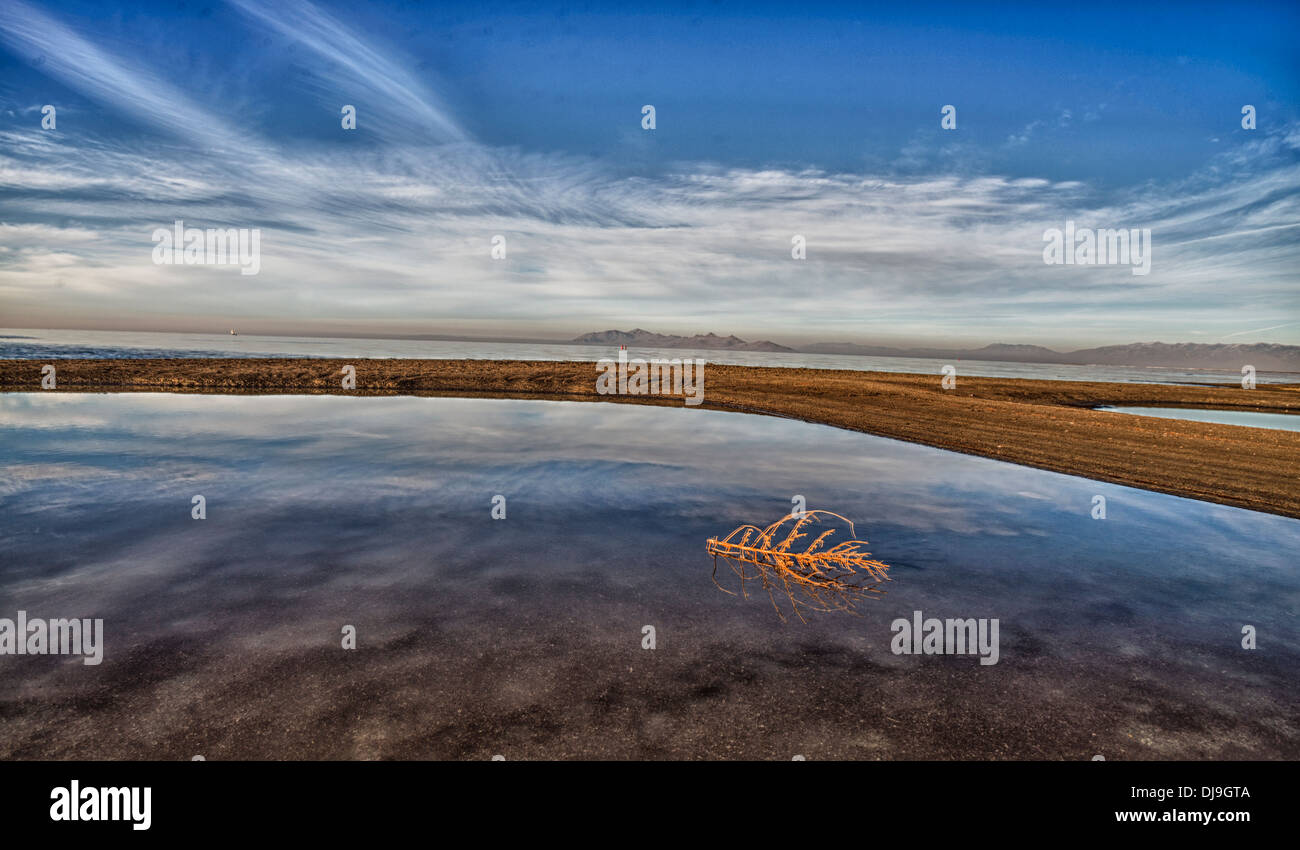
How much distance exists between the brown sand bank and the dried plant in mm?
10212

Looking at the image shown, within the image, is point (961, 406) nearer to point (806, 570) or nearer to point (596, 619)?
point (806, 570)

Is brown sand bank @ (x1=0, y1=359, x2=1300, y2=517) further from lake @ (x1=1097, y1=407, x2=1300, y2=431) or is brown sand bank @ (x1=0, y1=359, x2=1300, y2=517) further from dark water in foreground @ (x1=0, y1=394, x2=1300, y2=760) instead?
dark water in foreground @ (x1=0, y1=394, x2=1300, y2=760)

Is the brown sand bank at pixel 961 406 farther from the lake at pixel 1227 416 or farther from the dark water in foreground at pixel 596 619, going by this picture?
the dark water in foreground at pixel 596 619

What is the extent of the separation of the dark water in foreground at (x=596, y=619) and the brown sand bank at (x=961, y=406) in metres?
3.52

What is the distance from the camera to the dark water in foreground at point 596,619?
4.46 metres

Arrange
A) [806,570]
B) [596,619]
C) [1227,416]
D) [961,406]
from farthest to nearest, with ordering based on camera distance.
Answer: [1227,416] < [961,406] < [806,570] < [596,619]

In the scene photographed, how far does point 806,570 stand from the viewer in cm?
825

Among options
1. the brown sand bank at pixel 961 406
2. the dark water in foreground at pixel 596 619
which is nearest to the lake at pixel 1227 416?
the brown sand bank at pixel 961 406

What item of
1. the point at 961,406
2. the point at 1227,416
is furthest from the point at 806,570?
the point at 1227,416

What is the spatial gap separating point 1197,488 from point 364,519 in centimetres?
1806

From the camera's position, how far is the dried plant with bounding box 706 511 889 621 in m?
7.32

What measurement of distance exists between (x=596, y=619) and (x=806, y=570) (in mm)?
3386

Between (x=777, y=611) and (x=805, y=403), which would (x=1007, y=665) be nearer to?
(x=777, y=611)
